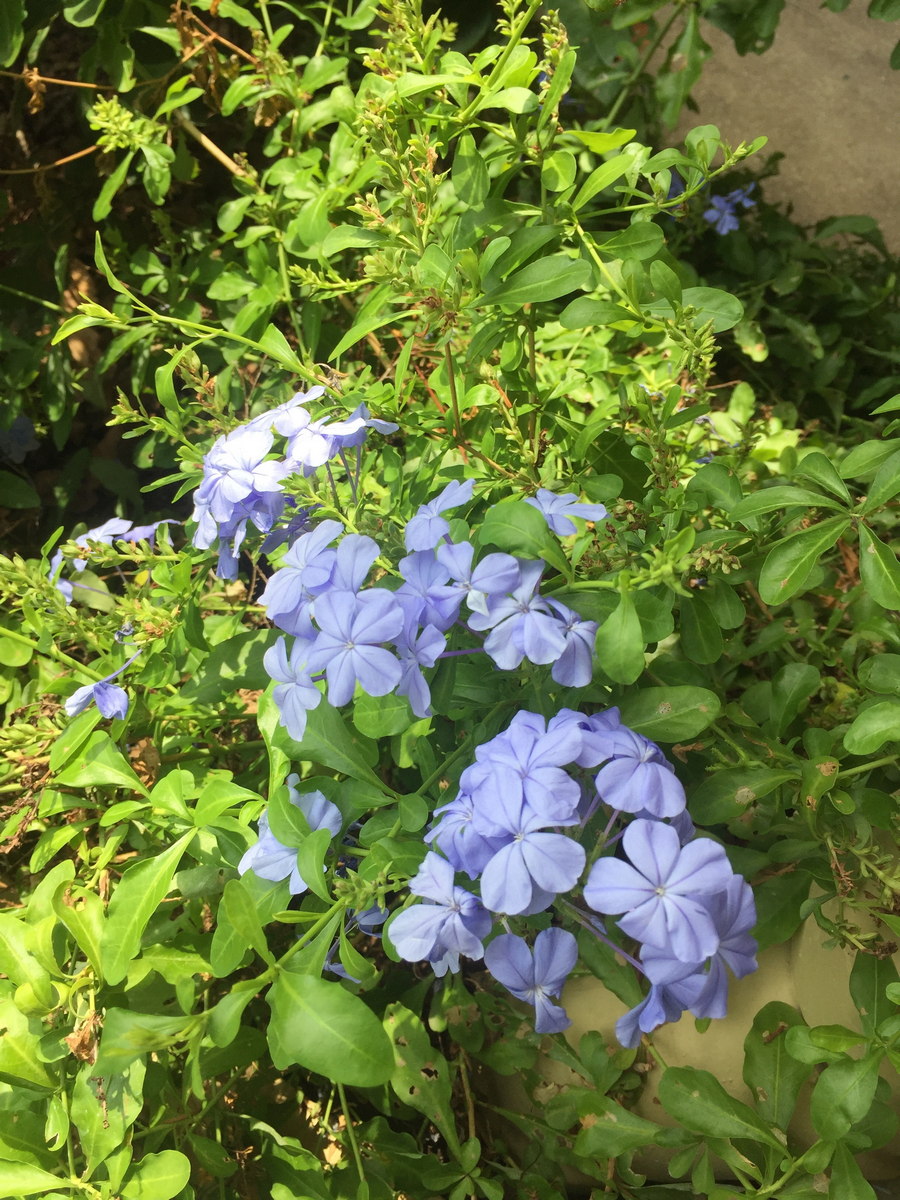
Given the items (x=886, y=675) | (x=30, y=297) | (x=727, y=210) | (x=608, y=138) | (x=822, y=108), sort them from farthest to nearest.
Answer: (x=822, y=108) < (x=727, y=210) < (x=30, y=297) < (x=608, y=138) < (x=886, y=675)

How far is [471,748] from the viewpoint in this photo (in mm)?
962

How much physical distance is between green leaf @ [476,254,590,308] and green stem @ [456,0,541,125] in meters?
0.18

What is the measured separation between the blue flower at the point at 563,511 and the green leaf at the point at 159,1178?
734 mm

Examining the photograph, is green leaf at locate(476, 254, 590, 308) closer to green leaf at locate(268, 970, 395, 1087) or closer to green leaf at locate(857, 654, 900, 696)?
green leaf at locate(857, 654, 900, 696)

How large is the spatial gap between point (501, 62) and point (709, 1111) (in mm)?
1074

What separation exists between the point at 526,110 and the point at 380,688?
0.58 metres

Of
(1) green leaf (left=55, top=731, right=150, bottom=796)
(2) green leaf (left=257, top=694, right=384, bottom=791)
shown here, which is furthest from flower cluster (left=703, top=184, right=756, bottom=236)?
(1) green leaf (left=55, top=731, right=150, bottom=796)

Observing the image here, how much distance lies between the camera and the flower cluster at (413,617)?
0.79 m

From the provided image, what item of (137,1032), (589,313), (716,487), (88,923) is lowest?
(88,923)

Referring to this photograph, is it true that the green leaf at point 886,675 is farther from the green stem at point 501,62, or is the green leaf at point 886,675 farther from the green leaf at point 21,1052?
the green leaf at point 21,1052

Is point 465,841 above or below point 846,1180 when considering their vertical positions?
above

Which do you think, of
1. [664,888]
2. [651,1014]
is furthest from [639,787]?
[651,1014]

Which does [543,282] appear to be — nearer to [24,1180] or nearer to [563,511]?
[563,511]

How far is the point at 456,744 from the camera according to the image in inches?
41.1
